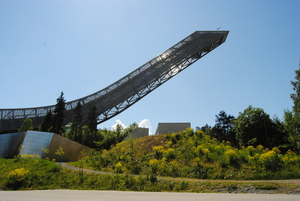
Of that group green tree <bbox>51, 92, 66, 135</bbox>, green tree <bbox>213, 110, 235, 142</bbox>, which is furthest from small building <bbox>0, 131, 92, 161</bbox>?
green tree <bbox>213, 110, 235, 142</bbox>

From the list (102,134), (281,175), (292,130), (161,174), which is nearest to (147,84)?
(102,134)

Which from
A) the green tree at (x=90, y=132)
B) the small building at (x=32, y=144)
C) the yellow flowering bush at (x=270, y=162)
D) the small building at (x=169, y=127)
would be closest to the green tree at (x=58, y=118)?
the green tree at (x=90, y=132)

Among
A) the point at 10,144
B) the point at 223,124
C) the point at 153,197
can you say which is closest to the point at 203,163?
the point at 153,197

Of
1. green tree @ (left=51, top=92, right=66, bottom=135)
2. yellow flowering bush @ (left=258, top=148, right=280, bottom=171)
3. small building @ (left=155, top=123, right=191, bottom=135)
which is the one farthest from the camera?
green tree @ (left=51, top=92, right=66, bottom=135)

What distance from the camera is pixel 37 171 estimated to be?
545 inches

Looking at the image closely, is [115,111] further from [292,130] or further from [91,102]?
[292,130]

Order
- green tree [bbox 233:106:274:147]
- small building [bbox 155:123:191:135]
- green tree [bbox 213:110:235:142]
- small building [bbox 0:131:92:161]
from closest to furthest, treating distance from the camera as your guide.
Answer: small building [bbox 0:131:92:161] < small building [bbox 155:123:191:135] < green tree [bbox 233:106:274:147] < green tree [bbox 213:110:235:142]

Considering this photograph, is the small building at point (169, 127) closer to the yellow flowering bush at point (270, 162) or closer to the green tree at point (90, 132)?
the green tree at point (90, 132)

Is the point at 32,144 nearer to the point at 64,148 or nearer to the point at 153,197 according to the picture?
the point at 64,148

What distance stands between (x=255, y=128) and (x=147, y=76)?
70.8 ft

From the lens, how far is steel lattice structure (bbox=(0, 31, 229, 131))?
4391 cm

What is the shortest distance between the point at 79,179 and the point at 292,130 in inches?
1120

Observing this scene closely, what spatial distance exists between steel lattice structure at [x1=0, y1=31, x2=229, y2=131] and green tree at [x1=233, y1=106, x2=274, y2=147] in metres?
16.5

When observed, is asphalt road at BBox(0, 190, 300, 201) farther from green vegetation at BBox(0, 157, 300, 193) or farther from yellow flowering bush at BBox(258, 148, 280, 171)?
yellow flowering bush at BBox(258, 148, 280, 171)
